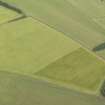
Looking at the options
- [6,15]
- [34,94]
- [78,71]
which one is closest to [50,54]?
[78,71]

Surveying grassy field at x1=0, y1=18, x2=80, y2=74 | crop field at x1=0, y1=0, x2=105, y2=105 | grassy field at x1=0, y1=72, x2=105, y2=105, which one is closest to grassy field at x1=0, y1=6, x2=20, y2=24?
crop field at x1=0, y1=0, x2=105, y2=105

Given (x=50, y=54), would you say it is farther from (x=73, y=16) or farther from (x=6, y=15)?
(x=73, y=16)

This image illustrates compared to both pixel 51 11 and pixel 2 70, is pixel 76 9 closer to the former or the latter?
pixel 51 11

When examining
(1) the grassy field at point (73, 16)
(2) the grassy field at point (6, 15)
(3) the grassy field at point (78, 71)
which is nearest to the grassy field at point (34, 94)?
(3) the grassy field at point (78, 71)

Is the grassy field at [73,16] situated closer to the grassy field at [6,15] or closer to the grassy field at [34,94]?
the grassy field at [6,15]

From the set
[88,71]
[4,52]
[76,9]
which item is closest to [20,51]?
[4,52]
